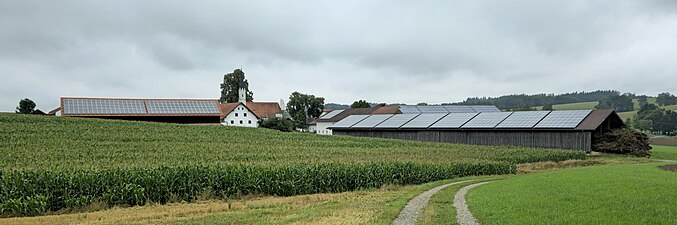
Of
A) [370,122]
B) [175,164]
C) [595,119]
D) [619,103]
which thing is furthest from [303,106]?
[619,103]

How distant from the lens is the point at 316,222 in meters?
13.5

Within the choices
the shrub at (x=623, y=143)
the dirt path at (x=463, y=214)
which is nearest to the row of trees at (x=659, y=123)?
the shrub at (x=623, y=143)

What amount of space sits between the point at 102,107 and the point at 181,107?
961 centimetres

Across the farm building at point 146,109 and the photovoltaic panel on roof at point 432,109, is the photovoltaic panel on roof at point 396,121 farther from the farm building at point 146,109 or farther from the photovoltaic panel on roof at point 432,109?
the photovoltaic panel on roof at point 432,109

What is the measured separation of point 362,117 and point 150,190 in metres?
58.1

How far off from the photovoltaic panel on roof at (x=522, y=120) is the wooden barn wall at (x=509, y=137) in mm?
804

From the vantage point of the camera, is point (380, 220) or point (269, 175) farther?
point (269, 175)

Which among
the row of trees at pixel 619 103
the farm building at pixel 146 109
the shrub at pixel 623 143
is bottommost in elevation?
the shrub at pixel 623 143

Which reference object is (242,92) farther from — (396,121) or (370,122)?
(396,121)

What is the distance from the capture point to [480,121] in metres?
62.2

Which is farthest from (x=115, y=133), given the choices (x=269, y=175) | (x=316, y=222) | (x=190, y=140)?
(x=316, y=222)

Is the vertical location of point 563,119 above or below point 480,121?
above

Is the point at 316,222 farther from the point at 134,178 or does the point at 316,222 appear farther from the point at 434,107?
the point at 434,107

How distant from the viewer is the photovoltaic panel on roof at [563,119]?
5406 centimetres
